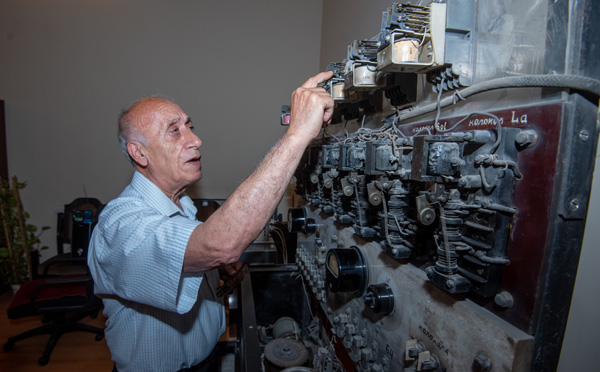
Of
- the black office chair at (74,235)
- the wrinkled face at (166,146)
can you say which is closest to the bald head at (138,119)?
the wrinkled face at (166,146)

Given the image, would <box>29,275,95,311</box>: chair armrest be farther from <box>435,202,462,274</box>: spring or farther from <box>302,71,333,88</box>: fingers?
<box>435,202,462,274</box>: spring

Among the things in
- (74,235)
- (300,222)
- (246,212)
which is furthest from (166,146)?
(74,235)

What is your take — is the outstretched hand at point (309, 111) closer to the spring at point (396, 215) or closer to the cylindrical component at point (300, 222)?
the spring at point (396, 215)

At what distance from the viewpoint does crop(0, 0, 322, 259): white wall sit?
3320 mm

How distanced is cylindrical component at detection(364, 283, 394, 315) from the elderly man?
0.38 metres

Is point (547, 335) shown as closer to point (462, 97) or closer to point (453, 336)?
point (453, 336)

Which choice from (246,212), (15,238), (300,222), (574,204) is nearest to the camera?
(574,204)

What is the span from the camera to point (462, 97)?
0.69 m

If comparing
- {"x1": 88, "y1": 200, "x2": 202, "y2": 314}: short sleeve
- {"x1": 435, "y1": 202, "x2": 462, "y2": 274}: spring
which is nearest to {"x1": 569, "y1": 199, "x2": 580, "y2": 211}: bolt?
{"x1": 435, "y1": 202, "x2": 462, "y2": 274}: spring

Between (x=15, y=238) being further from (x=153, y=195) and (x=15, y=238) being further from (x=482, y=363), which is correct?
(x=482, y=363)

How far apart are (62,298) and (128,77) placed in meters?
2.27

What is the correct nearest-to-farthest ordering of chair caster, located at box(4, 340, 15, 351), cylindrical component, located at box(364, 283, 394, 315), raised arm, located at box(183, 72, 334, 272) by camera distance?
raised arm, located at box(183, 72, 334, 272)
cylindrical component, located at box(364, 283, 394, 315)
chair caster, located at box(4, 340, 15, 351)

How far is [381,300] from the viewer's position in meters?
0.87

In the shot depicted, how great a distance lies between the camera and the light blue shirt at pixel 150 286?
808mm
